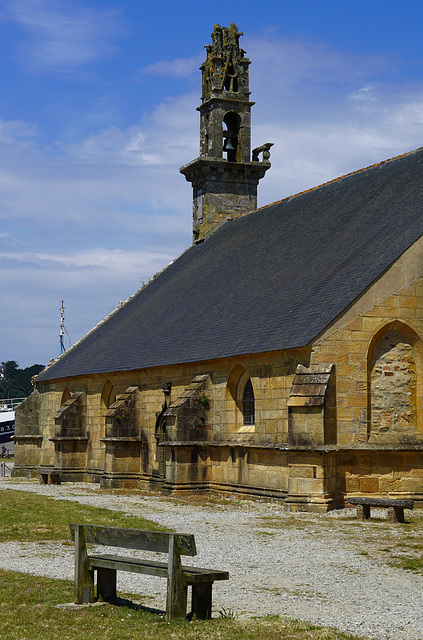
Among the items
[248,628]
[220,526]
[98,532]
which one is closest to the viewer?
[248,628]

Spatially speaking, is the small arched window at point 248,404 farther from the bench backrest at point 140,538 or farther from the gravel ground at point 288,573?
the bench backrest at point 140,538

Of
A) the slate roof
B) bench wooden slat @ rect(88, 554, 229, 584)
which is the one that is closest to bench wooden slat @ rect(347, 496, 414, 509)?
the slate roof

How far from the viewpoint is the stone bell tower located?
3606 centimetres

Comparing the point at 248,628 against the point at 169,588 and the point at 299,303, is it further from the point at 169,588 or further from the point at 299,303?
the point at 299,303

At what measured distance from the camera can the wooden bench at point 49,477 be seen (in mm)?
29605

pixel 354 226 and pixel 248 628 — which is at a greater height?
pixel 354 226

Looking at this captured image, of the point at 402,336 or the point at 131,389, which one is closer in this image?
the point at 402,336

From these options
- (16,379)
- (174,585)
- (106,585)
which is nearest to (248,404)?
(106,585)

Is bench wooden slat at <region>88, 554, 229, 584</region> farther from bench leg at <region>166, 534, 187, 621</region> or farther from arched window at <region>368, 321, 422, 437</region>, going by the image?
arched window at <region>368, 321, 422, 437</region>

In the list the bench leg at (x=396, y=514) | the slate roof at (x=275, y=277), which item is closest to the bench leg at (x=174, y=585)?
the bench leg at (x=396, y=514)

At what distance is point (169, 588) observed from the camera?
829 centimetres

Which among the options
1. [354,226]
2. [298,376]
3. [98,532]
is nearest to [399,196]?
[354,226]

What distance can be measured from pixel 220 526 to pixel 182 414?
724cm

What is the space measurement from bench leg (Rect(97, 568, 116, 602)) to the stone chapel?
9.91 metres
